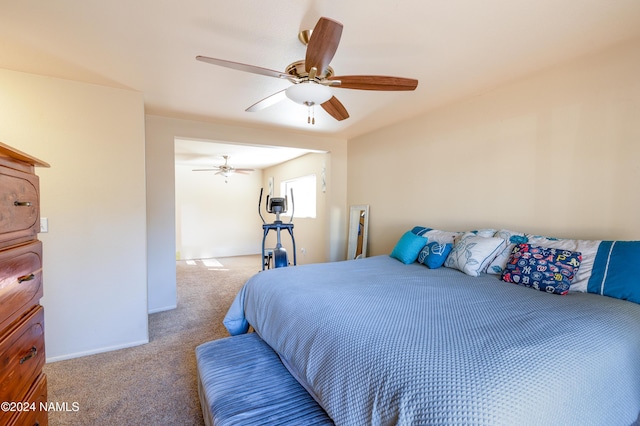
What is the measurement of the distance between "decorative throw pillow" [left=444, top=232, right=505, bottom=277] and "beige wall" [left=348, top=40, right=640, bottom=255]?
424 mm

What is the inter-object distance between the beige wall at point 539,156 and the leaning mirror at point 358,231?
68 cm

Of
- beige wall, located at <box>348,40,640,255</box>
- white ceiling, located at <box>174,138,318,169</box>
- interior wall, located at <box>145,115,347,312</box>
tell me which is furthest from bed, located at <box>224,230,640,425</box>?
white ceiling, located at <box>174,138,318,169</box>

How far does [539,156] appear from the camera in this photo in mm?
2232

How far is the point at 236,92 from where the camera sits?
2.59 m

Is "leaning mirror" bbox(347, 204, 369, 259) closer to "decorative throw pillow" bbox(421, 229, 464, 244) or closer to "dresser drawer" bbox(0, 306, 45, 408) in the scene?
"decorative throw pillow" bbox(421, 229, 464, 244)

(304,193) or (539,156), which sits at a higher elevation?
(539,156)

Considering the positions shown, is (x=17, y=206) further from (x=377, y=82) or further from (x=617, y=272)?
(x=617, y=272)

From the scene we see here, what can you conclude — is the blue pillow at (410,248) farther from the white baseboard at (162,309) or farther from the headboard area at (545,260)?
the white baseboard at (162,309)

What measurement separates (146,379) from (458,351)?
2.10 metres

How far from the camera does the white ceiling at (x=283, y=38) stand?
1.51 m

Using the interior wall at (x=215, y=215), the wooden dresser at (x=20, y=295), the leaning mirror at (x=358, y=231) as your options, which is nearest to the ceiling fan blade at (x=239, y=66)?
the wooden dresser at (x=20, y=295)

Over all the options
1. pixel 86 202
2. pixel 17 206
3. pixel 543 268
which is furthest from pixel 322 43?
pixel 86 202

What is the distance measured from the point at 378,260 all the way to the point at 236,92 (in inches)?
80.4

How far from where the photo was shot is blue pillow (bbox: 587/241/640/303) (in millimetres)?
1551
